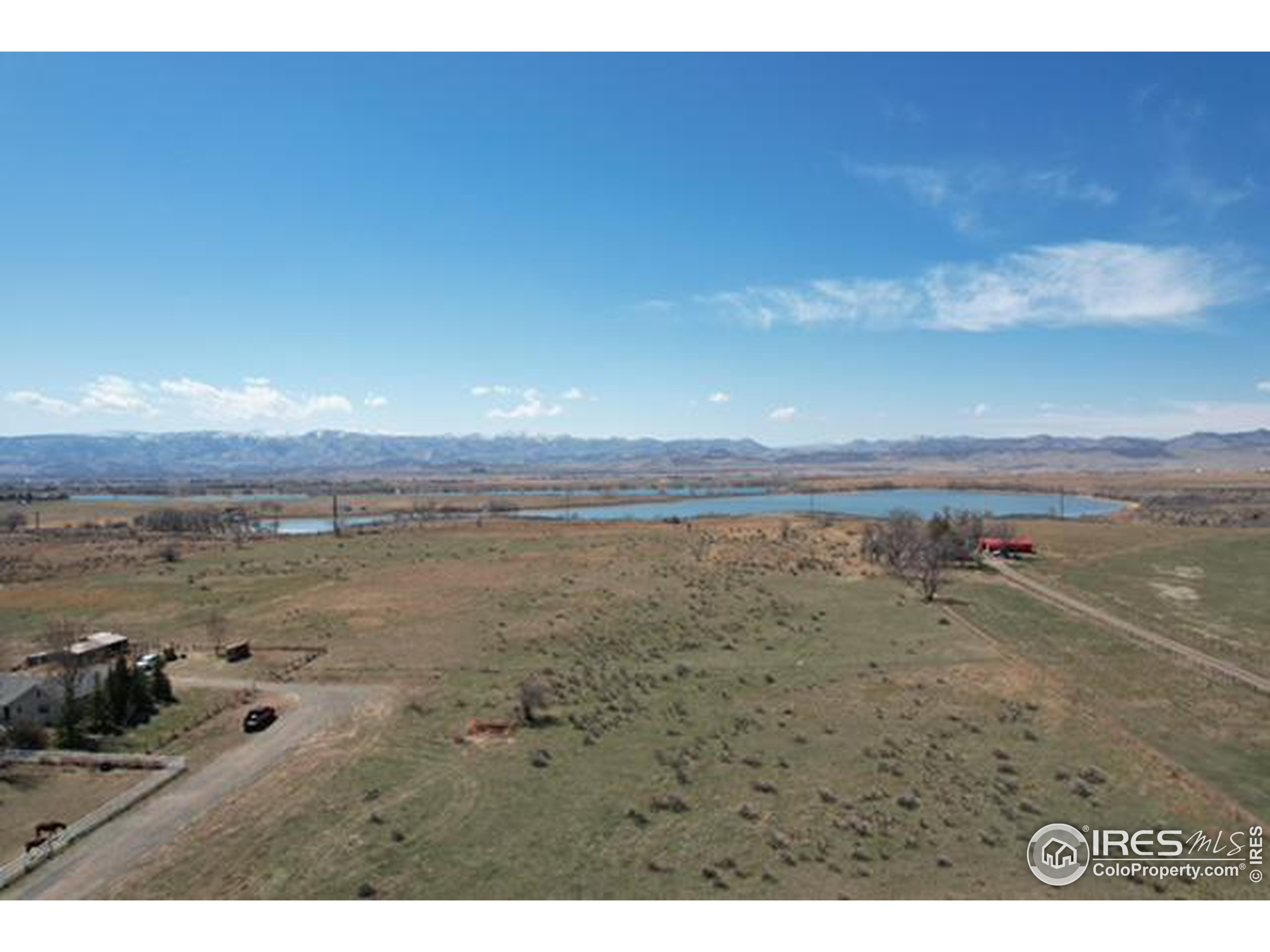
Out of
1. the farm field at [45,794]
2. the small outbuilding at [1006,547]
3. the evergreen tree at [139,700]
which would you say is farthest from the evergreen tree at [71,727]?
the small outbuilding at [1006,547]

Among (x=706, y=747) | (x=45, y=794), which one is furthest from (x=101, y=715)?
(x=706, y=747)

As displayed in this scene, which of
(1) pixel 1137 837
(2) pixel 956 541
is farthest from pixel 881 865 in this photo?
(2) pixel 956 541

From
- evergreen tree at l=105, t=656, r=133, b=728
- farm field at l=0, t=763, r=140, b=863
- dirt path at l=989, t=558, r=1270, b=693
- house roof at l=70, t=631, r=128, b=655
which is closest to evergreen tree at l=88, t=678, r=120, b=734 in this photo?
evergreen tree at l=105, t=656, r=133, b=728

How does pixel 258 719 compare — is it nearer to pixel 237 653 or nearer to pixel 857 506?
pixel 237 653

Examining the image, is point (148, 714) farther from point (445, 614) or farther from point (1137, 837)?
point (1137, 837)

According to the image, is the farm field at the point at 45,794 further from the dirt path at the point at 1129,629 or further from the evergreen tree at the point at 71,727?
the dirt path at the point at 1129,629

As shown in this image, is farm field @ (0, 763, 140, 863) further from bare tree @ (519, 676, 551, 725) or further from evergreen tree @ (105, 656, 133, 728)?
bare tree @ (519, 676, 551, 725)
